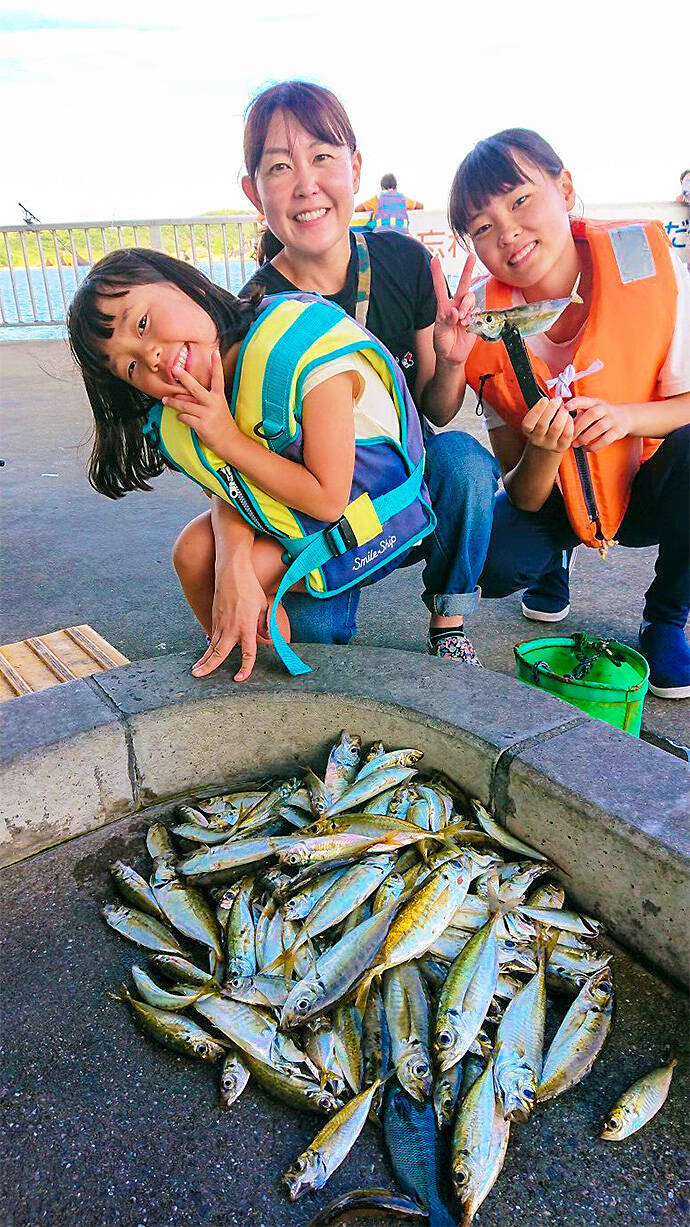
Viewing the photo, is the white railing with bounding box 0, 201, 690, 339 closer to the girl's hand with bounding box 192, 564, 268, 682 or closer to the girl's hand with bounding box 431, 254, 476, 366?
the girl's hand with bounding box 431, 254, 476, 366

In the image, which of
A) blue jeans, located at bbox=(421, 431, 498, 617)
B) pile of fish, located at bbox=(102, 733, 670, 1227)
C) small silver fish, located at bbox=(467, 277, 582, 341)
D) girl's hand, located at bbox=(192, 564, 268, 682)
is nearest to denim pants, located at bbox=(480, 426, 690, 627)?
blue jeans, located at bbox=(421, 431, 498, 617)

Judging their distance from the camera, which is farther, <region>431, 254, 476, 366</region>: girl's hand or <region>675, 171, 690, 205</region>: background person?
<region>675, 171, 690, 205</region>: background person

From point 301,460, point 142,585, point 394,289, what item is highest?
point 394,289

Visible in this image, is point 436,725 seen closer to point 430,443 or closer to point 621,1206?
point 621,1206

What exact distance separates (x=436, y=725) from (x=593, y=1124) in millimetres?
1027

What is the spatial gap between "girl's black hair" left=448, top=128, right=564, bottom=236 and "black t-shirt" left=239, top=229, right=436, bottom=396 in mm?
373

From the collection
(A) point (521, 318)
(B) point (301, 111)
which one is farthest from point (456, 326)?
(B) point (301, 111)

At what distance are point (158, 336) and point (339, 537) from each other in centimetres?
84

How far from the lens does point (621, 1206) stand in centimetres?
145

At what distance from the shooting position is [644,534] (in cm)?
349

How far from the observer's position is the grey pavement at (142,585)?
3812mm

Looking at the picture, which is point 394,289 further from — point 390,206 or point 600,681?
point 390,206

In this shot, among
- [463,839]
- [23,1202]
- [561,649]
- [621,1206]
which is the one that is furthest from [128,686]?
[621,1206]

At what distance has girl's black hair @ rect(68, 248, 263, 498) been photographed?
7.58 ft
